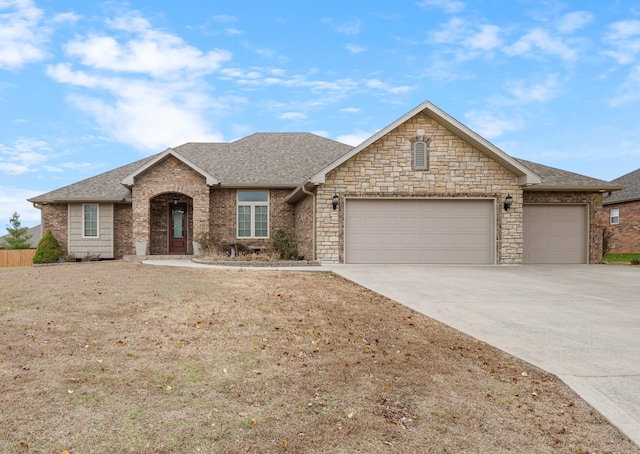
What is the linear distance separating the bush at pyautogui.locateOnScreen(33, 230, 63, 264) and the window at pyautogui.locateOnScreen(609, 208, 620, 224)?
30.6m

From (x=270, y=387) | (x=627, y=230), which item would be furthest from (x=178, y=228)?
(x=627, y=230)

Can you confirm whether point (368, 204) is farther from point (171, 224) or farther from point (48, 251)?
point (48, 251)

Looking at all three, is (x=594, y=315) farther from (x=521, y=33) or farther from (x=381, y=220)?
(x=521, y=33)

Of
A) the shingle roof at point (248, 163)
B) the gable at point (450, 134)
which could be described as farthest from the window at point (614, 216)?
the shingle roof at point (248, 163)

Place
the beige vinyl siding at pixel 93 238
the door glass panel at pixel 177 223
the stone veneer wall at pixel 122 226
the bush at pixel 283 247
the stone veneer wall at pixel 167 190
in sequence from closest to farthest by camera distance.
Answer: the bush at pixel 283 247 → the stone veneer wall at pixel 167 190 → the beige vinyl siding at pixel 93 238 → the stone veneer wall at pixel 122 226 → the door glass panel at pixel 177 223

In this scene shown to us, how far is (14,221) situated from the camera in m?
35.9

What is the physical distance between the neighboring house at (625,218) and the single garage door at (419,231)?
43.5ft

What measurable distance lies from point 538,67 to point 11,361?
16.7 m

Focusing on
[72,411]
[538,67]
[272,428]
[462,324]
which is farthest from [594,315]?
[538,67]

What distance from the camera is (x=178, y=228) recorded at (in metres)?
19.4

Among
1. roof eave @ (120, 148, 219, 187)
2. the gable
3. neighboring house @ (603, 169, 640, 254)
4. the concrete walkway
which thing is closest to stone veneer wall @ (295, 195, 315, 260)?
the gable

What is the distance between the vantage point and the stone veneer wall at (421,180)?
14609mm

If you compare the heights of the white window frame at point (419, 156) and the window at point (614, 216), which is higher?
the white window frame at point (419, 156)

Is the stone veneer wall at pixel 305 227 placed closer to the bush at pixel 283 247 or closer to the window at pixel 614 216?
the bush at pixel 283 247
